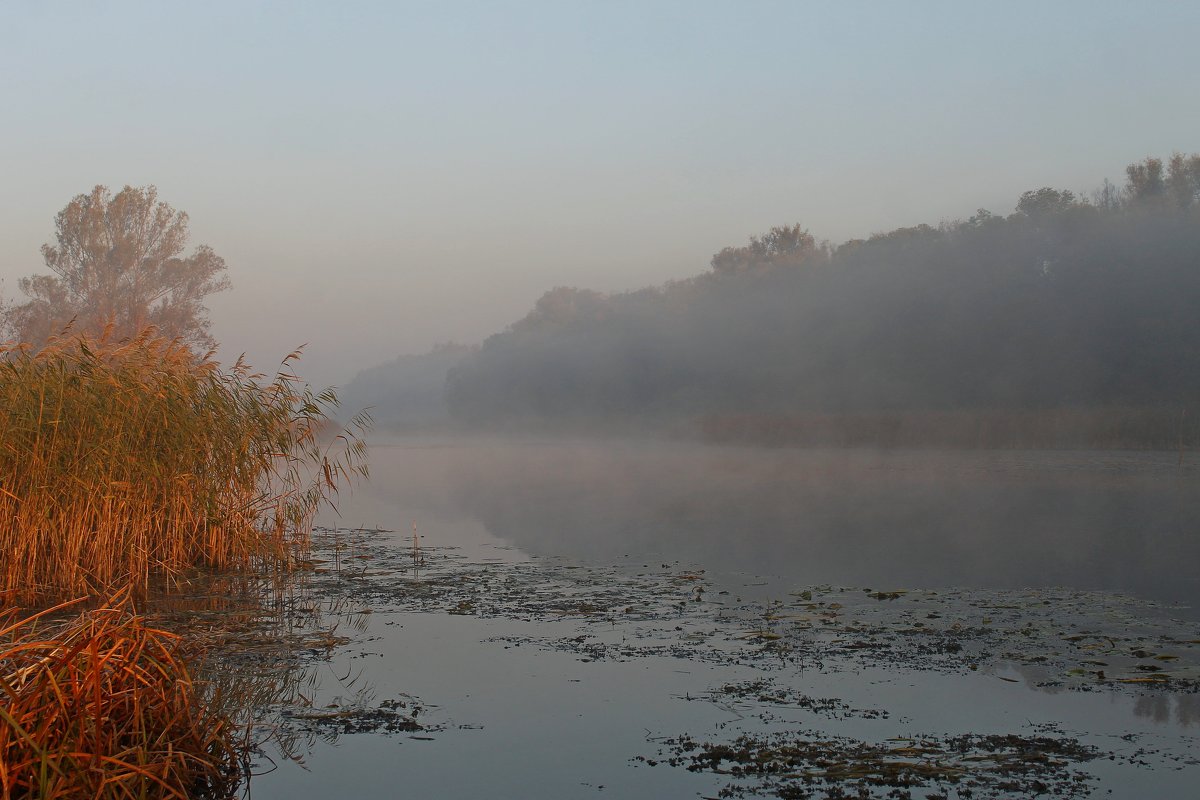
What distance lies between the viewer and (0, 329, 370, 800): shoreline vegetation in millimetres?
3750

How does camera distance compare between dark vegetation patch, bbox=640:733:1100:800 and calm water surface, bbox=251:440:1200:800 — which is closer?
dark vegetation patch, bbox=640:733:1100:800

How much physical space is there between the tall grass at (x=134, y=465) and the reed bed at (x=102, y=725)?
4.02 meters

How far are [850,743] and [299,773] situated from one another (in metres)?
2.66

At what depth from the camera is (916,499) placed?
60.0 ft

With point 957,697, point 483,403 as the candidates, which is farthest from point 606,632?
point 483,403

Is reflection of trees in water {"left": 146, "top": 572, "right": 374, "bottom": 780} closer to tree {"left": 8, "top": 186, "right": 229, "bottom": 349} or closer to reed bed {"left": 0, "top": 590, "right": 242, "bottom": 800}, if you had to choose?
reed bed {"left": 0, "top": 590, "right": 242, "bottom": 800}

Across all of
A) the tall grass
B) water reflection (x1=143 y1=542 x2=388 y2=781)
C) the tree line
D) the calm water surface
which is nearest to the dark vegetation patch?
the calm water surface

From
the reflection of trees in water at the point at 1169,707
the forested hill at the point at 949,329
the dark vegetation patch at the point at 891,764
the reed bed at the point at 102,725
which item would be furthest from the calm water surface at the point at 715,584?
the forested hill at the point at 949,329

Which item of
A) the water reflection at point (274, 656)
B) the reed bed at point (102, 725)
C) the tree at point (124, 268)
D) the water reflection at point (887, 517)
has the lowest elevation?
the water reflection at point (887, 517)

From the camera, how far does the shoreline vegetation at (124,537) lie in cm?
375

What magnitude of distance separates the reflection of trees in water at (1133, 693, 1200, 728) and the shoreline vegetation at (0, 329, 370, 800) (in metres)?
4.74

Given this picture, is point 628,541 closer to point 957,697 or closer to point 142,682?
point 957,697

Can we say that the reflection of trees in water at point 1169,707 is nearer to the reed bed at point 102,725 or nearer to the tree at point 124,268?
the reed bed at point 102,725

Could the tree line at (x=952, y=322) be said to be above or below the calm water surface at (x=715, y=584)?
above
